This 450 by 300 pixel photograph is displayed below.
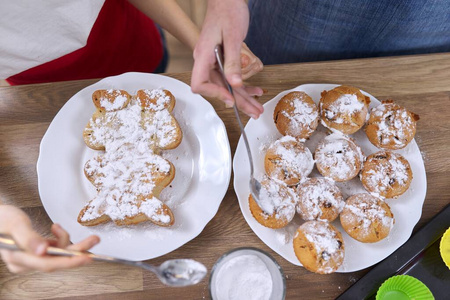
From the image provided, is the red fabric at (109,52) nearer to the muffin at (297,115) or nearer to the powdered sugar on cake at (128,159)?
the powdered sugar on cake at (128,159)

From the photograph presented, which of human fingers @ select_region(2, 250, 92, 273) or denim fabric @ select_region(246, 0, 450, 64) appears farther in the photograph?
denim fabric @ select_region(246, 0, 450, 64)

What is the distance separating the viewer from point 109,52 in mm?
1237

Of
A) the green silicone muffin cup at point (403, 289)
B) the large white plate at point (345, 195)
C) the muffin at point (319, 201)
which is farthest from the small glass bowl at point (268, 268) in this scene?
the green silicone muffin cup at point (403, 289)

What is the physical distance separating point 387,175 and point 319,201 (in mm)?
197

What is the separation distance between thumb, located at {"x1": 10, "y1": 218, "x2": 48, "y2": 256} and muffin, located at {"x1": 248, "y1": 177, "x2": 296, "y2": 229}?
493mm

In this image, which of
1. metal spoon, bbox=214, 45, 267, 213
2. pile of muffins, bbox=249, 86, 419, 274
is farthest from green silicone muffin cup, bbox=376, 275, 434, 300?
metal spoon, bbox=214, 45, 267, 213

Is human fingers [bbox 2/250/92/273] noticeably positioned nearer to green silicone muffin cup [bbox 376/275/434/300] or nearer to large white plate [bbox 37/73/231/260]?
large white plate [bbox 37/73/231/260]

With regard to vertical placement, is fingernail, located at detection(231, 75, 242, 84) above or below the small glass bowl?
above

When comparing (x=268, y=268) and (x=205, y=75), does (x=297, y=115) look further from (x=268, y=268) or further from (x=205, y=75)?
(x=268, y=268)

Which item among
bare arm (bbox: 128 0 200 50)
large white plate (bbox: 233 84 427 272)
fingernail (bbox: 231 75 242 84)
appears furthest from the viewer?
bare arm (bbox: 128 0 200 50)

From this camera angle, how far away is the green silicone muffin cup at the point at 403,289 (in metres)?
0.97

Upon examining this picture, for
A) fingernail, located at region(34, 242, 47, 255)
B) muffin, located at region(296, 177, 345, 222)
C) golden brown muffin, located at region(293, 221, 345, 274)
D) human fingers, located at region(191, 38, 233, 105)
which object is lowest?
golden brown muffin, located at region(293, 221, 345, 274)

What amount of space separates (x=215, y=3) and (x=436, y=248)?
0.89 m

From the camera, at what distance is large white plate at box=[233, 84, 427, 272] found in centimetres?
98
